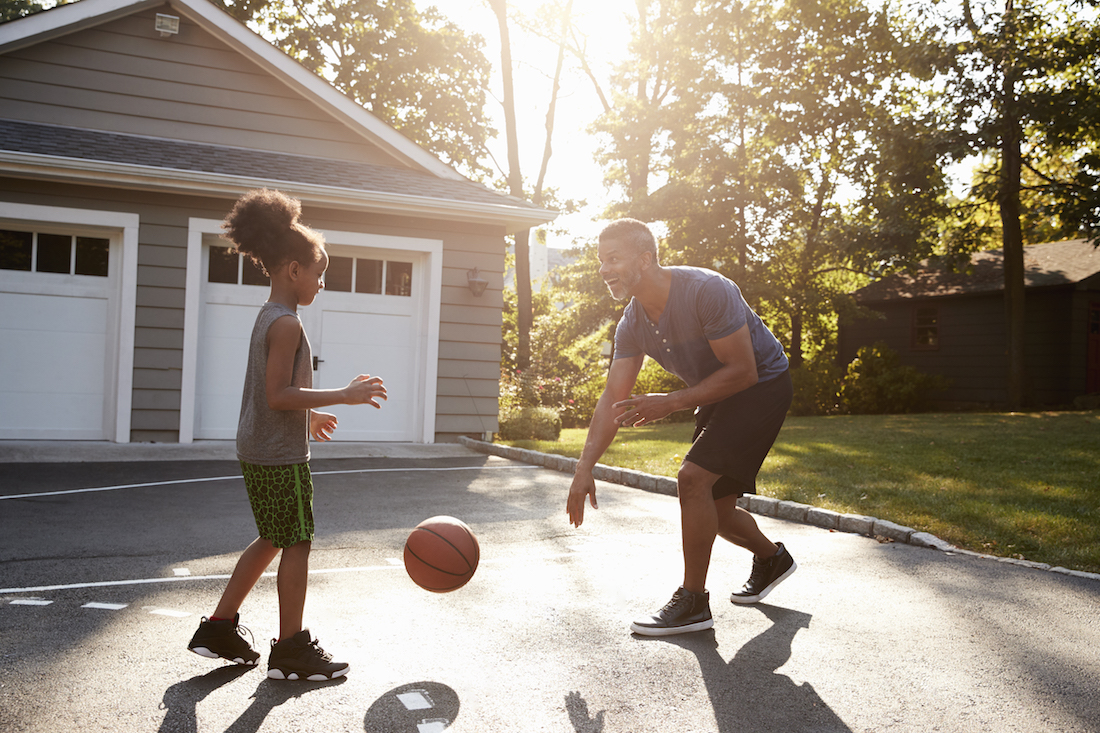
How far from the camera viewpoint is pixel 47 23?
35.5 feet

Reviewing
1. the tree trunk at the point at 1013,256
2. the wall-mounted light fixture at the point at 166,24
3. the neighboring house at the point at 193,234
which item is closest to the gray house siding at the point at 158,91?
the neighboring house at the point at 193,234

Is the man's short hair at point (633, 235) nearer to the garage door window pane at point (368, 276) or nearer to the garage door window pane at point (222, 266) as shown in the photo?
the garage door window pane at point (368, 276)

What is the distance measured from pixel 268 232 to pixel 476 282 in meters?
8.60

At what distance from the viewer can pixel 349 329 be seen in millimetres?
11430

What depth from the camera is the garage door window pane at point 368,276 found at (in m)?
11.5

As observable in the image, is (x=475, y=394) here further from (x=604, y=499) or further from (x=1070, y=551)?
(x=1070, y=551)

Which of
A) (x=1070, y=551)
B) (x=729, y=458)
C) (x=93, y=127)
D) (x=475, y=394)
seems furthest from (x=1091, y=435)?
(x=93, y=127)

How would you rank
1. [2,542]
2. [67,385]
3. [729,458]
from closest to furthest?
[729,458], [2,542], [67,385]

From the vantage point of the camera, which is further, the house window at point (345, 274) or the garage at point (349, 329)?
the house window at point (345, 274)

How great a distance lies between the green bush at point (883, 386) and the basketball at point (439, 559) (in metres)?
19.4

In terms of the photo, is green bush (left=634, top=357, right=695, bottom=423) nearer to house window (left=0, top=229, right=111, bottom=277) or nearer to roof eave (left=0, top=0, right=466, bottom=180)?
roof eave (left=0, top=0, right=466, bottom=180)

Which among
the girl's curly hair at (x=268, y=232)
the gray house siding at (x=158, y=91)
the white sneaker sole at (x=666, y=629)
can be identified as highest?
the gray house siding at (x=158, y=91)

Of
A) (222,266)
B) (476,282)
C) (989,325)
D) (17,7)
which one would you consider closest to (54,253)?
→ (222,266)

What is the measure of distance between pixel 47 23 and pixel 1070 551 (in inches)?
514
